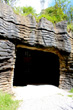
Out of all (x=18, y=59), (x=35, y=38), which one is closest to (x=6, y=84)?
(x=35, y=38)

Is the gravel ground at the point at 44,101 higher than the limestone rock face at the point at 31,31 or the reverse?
the reverse

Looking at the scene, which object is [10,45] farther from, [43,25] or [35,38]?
[43,25]

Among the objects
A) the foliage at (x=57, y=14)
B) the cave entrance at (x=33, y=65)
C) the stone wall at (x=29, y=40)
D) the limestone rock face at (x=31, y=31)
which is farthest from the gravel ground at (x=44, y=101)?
the foliage at (x=57, y=14)

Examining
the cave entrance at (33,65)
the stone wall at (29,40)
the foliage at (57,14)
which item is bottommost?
the cave entrance at (33,65)

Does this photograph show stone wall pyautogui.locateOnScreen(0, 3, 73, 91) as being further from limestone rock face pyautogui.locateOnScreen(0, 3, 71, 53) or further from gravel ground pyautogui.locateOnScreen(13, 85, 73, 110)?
gravel ground pyautogui.locateOnScreen(13, 85, 73, 110)

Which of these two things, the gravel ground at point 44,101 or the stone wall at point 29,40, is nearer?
the gravel ground at point 44,101

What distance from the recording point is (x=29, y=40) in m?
5.02

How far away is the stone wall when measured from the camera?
430cm

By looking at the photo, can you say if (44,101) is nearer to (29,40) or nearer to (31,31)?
(29,40)

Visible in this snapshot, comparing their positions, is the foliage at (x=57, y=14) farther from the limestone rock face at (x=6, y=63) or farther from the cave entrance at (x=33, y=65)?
the limestone rock face at (x=6, y=63)

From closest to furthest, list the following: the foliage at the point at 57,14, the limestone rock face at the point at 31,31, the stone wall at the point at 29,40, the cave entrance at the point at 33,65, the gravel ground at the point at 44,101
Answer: the gravel ground at the point at 44,101, the stone wall at the point at 29,40, the limestone rock face at the point at 31,31, the foliage at the point at 57,14, the cave entrance at the point at 33,65

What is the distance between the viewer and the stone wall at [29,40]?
4297 mm

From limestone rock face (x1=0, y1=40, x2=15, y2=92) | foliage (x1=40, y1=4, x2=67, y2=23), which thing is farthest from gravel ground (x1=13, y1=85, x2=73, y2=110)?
foliage (x1=40, y1=4, x2=67, y2=23)

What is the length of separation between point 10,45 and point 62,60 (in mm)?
3820
